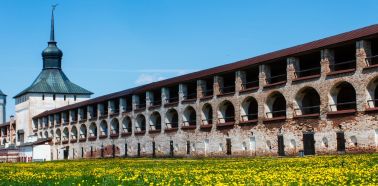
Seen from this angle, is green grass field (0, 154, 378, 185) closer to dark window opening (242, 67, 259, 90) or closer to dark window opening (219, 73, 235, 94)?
dark window opening (242, 67, 259, 90)

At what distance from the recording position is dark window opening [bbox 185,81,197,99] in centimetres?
5243

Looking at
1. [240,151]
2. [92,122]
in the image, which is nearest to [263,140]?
[240,151]

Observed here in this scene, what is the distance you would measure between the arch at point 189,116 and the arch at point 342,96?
17.0 m

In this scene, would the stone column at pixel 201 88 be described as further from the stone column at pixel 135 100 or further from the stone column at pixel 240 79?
the stone column at pixel 135 100

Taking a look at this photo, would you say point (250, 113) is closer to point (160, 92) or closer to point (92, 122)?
point (160, 92)

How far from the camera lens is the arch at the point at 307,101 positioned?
38.8m

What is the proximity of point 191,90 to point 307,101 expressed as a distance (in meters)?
17.6

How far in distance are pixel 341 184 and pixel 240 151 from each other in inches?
1268

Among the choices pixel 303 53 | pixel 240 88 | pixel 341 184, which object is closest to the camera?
pixel 341 184

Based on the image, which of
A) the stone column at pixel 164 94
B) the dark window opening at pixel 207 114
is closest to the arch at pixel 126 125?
the stone column at pixel 164 94

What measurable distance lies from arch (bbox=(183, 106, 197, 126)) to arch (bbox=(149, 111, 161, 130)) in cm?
536

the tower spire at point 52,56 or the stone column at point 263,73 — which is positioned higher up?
the tower spire at point 52,56

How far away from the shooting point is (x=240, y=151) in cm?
4331

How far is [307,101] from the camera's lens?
133ft
